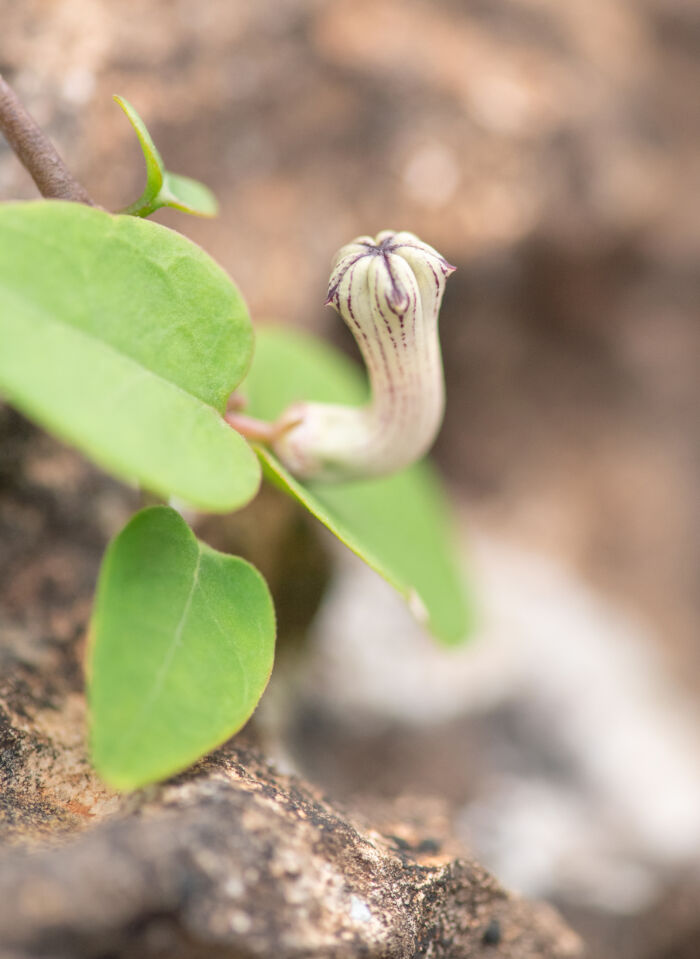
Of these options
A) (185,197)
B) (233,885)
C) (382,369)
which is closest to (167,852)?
(233,885)

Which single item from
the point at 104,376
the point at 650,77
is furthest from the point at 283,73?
the point at 104,376

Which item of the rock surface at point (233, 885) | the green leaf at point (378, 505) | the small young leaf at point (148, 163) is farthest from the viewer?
the green leaf at point (378, 505)

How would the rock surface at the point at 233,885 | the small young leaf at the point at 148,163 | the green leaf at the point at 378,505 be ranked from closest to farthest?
the rock surface at the point at 233,885
the small young leaf at the point at 148,163
the green leaf at the point at 378,505

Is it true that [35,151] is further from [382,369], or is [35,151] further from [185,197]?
[382,369]

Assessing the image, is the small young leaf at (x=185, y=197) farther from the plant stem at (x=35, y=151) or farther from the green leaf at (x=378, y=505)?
the green leaf at (x=378, y=505)

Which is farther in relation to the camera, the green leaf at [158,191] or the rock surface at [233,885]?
the green leaf at [158,191]

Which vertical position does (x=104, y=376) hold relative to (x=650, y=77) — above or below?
below

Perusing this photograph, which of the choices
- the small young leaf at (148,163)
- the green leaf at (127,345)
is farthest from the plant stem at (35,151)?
the green leaf at (127,345)

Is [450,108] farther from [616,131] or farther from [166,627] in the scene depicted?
[166,627]
